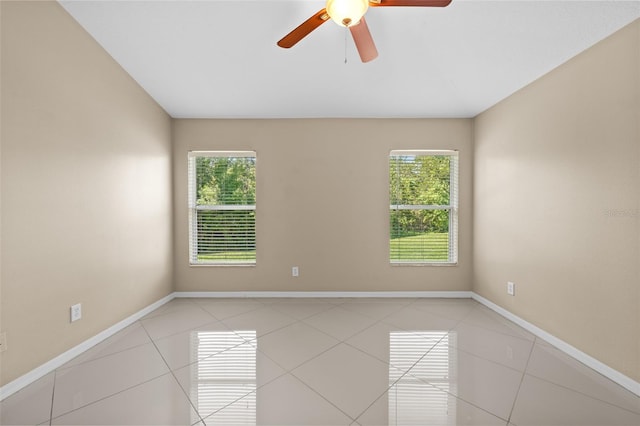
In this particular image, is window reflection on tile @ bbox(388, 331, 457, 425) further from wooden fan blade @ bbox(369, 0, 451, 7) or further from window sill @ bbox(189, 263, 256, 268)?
wooden fan blade @ bbox(369, 0, 451, 7)

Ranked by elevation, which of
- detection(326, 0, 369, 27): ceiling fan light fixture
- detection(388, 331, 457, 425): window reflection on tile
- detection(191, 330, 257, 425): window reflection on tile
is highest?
detection(326, 0, 369, 27): ceiling fan light fixture

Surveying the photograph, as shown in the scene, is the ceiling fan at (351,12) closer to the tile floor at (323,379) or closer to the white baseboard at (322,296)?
the tile floor at (323,379)

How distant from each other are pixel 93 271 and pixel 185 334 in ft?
3.17

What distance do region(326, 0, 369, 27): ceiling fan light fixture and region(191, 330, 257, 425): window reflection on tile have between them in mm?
2258

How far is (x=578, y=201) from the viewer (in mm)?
1943

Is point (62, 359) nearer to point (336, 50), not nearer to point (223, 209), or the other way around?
point (223, 209)

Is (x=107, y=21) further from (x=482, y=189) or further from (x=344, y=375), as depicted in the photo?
(x=482, y=189)

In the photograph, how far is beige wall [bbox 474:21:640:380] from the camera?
5.39ft

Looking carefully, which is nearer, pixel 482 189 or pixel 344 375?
pixel 344 375

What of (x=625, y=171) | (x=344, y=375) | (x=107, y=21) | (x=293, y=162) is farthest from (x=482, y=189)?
(x=107, y=21)

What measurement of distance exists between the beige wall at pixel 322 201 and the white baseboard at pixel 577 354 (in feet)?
2.42

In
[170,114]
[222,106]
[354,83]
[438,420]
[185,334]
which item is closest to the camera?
[438,420]

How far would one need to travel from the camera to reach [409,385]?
5.33 ft

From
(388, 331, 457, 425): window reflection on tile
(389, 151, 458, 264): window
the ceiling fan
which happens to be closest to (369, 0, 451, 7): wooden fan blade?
the ceiling fan
